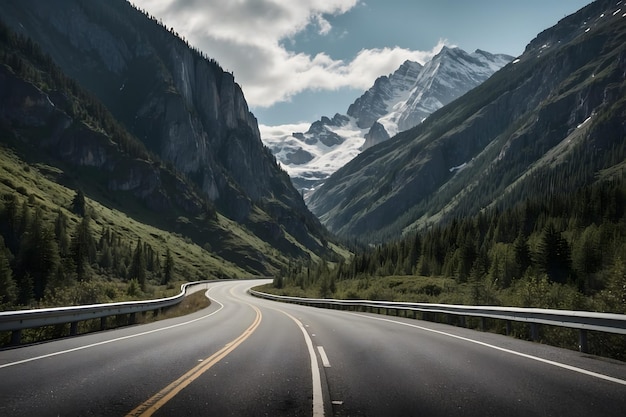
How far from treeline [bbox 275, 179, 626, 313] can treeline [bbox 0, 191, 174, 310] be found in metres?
25.8

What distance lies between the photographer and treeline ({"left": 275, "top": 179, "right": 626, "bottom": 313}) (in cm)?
5021

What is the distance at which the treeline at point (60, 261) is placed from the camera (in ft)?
99.6

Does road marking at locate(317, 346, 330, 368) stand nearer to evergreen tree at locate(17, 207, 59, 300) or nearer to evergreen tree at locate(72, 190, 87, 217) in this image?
evergreen tree at locate(17, 207, 59, 300)

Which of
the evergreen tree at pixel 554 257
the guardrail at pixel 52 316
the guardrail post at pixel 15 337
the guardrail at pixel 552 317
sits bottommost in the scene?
the guardrail post at pixel 15 337

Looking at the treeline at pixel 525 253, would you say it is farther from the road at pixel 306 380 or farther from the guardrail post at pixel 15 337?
the guardrail post at pixel 15 337

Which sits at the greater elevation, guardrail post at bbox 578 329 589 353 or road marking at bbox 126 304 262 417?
guardrail post at bbox 578 329 589 353

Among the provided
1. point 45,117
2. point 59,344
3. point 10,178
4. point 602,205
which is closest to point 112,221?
point 10,178

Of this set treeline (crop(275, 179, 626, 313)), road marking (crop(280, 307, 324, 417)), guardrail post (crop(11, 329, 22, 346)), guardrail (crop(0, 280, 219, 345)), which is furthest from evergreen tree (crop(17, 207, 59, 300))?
road marking (crop(280, 307, 324, 417))

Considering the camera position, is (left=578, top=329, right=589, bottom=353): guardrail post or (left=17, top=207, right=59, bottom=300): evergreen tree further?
(left=17, top=207, right=59, bottom=300): evergreen tree

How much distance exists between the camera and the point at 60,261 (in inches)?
2849

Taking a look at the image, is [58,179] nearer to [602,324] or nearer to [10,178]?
[10,178]

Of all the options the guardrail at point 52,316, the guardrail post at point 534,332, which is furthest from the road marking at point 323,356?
the guardrail at point 52,316

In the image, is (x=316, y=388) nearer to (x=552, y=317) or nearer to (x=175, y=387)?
(x=175, y=387)

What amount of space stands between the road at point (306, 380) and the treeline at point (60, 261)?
12.7 m
